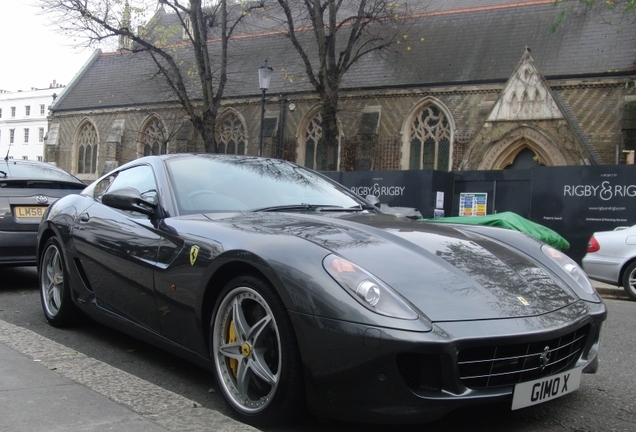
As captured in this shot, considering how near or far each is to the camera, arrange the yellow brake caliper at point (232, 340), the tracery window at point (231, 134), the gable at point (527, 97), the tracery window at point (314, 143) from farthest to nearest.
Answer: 1. the tracery window at point (231, 134)
2. the tracery window at point (314, 143)
3. the gable at point (527, 97)
4. the yellow brake caliper at point (232, 340)

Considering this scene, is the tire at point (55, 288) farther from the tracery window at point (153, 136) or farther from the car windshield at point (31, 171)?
the tracery window at point (153, 136)

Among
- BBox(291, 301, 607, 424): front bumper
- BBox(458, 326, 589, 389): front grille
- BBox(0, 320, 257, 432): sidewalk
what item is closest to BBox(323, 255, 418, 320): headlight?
BBox(291, 301, 607, 424): front bumper

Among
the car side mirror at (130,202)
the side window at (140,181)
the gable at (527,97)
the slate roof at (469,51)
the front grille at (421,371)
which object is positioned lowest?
the front grille at (421,371)

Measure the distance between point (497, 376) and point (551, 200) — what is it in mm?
12872

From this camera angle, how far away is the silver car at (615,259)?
10.3 meters

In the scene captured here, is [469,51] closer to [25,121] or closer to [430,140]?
[430,140]

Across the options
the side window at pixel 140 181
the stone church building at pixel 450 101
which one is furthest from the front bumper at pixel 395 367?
the stone church building at pixel 450 101

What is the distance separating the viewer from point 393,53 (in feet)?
94.1

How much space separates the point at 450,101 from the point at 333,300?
25.3 meters

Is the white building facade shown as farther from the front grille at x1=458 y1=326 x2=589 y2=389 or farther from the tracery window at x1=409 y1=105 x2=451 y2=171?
the front grille at x1=458 y1=326 x2=589 y2=389

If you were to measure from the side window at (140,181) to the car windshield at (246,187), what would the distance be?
0.17 meters

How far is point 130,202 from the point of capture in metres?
3.94

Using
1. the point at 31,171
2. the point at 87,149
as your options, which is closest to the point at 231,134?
the point at 87,149

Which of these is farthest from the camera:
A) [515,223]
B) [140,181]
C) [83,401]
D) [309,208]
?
[515,223]
